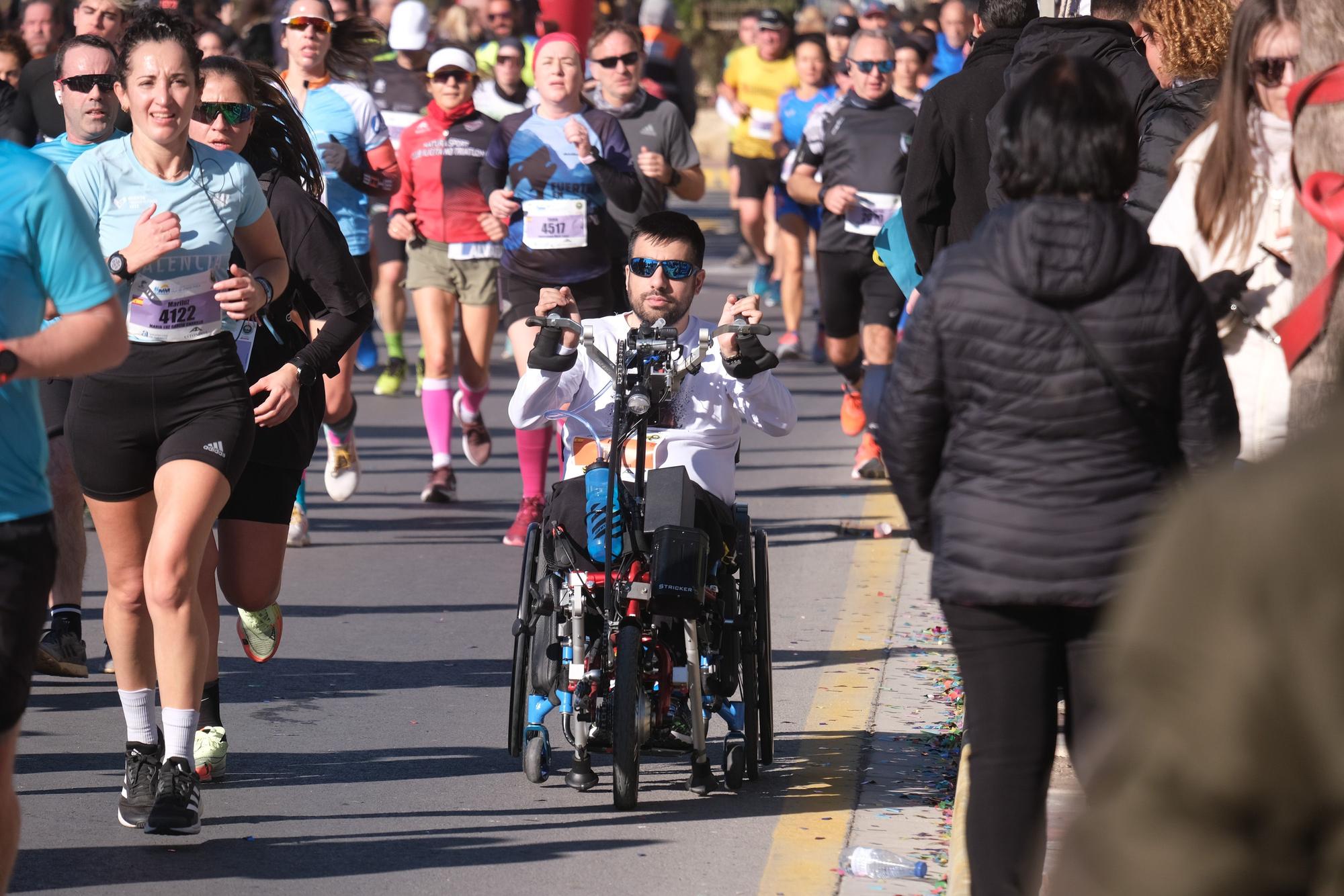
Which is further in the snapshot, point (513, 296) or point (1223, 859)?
point (513, 296)

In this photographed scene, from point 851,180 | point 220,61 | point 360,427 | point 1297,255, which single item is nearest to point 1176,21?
point 1297,255

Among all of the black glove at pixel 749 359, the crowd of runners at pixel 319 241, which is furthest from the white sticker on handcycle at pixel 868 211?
the black glove at pixel 749 359

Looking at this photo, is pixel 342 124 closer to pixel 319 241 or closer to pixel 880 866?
pixel 319 241

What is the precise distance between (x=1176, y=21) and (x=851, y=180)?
518 centimetres

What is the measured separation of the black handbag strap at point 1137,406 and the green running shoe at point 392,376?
1029 cm

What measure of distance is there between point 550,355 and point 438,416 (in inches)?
189

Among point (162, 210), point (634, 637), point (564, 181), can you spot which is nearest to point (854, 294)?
point (564, 181)

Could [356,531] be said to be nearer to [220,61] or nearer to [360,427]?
[360,427]

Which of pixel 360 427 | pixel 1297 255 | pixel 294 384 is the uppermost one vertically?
pixel 1297 255

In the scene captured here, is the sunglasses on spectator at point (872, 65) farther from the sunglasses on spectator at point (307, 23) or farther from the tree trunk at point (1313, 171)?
the tree trunk at point (1313, 171)

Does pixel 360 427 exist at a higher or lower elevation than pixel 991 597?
lower

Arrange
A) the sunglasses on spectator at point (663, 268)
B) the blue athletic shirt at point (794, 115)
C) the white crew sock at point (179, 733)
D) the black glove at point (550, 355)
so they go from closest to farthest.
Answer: the white crew sock at point (179, 733) < the black glove at point (550, 355) < the sunglasses on spectator at point (663, 268) < the blue athletic shirt at point (794, 115)

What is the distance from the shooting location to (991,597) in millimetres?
3516

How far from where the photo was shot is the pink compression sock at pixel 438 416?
399 inches
